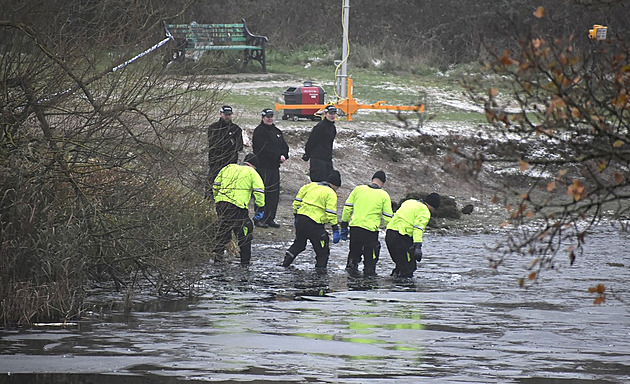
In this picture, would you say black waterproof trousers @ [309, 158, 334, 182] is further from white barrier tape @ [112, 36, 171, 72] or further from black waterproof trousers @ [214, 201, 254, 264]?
white barrier tape @ [112, 36, 171, 72]

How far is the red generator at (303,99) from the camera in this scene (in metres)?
26.3

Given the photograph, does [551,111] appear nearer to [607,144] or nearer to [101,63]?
[607,144]

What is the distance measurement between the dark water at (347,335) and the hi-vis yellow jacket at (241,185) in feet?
3.54

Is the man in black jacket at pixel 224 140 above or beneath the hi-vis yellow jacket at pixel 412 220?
above

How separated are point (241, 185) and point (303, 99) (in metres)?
10.8

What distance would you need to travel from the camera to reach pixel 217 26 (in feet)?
107

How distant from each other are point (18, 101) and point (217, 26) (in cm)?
2098

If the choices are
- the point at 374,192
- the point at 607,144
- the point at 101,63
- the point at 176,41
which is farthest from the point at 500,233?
the point at 607,144

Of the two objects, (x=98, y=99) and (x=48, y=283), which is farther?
(x=98, y=99)

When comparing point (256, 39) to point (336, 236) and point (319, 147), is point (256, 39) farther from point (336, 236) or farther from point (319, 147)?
point (336, 236)

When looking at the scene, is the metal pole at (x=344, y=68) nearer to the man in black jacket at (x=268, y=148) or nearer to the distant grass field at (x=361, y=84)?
the distant grass field at (x=361, y=84)

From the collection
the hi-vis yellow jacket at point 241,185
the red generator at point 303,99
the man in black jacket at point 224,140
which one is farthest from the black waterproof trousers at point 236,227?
the red generator at point 303,99

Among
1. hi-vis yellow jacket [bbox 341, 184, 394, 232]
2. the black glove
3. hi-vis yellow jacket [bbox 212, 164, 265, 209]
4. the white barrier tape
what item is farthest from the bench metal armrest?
the white barrier tape

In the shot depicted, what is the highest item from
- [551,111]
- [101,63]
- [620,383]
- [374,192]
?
[101,63]
